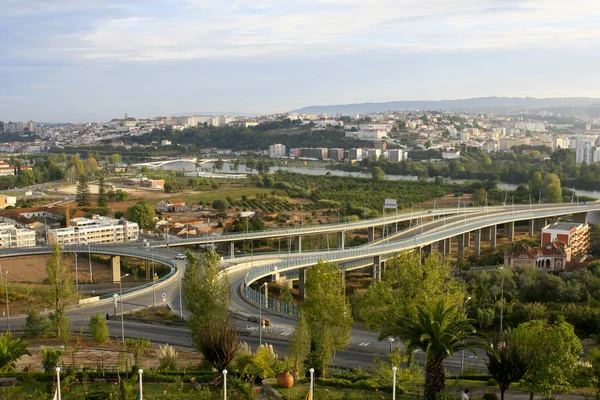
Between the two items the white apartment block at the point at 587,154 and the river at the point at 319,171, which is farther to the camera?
the white apartment block at the point at 587,154

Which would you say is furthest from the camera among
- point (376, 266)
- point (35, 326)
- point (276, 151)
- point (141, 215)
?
point (276, 151)

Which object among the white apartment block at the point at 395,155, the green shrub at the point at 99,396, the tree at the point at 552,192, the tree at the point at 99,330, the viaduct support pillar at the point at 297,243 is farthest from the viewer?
the white apartment block at the point at 395,155

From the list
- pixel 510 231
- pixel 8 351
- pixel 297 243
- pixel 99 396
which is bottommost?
pixel 510 231

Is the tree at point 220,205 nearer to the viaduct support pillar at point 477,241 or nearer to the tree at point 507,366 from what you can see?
the viaduct support pillar at point 477,241

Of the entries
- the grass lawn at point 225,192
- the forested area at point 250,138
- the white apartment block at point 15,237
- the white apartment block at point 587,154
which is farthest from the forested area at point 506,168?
the white apartment block at point 15,237

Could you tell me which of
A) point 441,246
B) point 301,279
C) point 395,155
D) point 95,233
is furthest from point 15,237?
point 395,155

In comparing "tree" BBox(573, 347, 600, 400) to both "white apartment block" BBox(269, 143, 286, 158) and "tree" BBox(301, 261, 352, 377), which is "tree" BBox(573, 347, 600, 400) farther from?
"white apartment block" BBox(269, 143, 286, 158)

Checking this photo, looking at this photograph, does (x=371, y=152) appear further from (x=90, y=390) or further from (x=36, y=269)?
(x=90, y=390)
